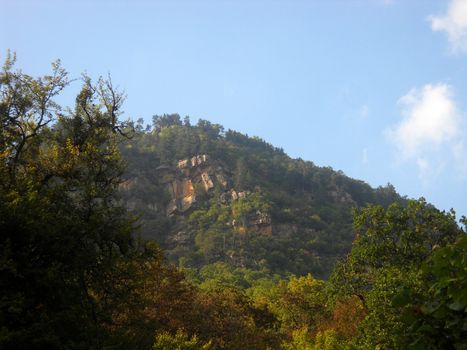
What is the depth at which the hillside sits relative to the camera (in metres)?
94.8

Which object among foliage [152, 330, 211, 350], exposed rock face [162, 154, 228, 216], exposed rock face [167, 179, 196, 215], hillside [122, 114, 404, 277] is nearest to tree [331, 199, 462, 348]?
foliage [152, 330, 211, 350]

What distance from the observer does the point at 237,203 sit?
11088 cm

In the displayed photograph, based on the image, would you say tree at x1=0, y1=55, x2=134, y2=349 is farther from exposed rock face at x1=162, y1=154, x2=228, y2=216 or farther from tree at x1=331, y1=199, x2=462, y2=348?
exposed rock face at x1=162, y1=154, x2=228, y2=216

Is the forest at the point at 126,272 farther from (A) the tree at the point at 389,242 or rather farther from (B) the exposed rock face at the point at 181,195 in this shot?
(B) the exposed rock face at the point at 181,195

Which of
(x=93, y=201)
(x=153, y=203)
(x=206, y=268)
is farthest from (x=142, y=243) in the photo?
(x=153, y=203)

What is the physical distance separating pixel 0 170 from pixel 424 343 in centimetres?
1470

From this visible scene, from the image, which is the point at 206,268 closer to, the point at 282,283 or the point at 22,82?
the point at 282,283

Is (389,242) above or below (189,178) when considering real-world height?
below

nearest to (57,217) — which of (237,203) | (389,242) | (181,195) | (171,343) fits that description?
→ (171,343)

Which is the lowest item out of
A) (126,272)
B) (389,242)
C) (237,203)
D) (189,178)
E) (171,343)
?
(171,343)

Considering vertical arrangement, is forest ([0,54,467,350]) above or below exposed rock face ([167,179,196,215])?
below

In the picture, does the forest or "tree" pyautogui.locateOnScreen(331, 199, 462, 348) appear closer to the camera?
the forest

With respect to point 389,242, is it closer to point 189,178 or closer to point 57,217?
point 57,217

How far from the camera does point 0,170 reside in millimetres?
16016
